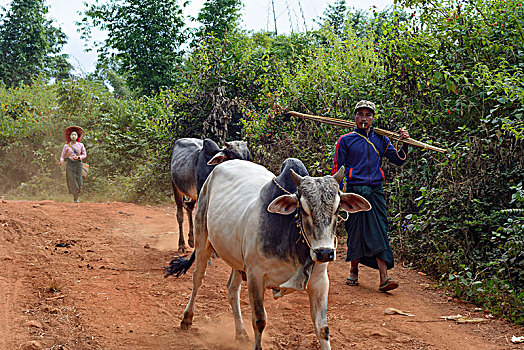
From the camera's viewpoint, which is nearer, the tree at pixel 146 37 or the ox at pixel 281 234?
the ox at pixel 281 234

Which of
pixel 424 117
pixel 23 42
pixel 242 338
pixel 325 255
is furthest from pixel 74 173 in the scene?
pixel 23 42

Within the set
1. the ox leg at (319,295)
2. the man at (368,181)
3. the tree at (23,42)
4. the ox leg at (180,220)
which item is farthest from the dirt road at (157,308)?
the tree at (23,42)

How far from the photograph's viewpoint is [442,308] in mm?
5020

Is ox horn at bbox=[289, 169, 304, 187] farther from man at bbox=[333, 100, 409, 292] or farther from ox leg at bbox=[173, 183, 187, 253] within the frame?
ox leg at bbox=[173, 183, 187, 253]

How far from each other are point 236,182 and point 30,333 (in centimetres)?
221

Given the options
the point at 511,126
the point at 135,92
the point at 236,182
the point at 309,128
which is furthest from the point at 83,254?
the point at 135,92

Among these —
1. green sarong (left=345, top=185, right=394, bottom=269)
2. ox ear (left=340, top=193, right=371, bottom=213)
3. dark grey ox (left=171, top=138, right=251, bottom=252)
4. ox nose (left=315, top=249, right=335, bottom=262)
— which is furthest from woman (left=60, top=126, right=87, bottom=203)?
ox nose (left=315, top=249, right=335, bottom=262)

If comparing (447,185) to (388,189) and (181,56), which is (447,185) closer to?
(388,189)

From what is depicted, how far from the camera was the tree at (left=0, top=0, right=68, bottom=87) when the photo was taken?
23641 mm

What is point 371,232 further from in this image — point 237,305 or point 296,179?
point 296,179

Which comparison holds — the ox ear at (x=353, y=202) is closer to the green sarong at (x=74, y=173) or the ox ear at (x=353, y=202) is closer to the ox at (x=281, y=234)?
the ox at (x=281, y=234)

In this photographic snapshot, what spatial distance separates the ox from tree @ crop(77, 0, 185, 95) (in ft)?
49.3

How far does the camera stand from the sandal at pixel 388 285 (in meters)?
5.27

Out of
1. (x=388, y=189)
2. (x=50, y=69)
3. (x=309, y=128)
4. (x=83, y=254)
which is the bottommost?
(x=83, y=254)
